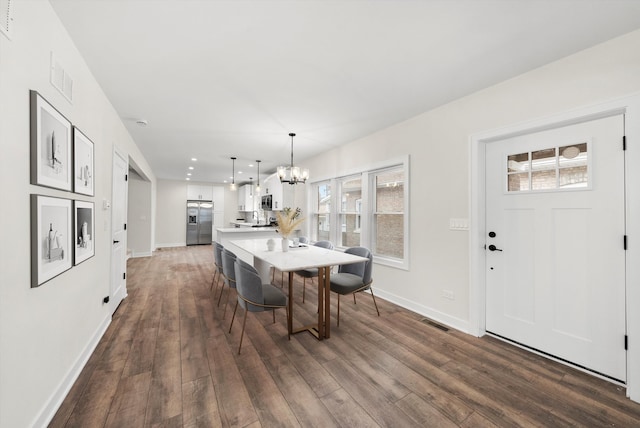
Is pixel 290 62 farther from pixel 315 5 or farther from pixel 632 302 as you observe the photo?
pixel 632 302

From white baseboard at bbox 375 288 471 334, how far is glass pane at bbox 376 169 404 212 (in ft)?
4.30

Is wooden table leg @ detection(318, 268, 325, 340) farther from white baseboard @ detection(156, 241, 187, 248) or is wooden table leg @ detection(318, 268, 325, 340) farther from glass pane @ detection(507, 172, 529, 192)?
white baseboard @ detection(156, 241, 187, 248)

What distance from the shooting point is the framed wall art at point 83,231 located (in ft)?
6.48

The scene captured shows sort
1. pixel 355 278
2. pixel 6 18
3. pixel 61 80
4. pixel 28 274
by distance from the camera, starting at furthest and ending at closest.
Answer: pixel 355 278, pixel 61 80, pixel 28 274, pixel 6 18

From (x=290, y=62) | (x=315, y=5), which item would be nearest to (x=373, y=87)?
(x=290, y=62)

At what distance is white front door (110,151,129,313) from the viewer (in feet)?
10.5

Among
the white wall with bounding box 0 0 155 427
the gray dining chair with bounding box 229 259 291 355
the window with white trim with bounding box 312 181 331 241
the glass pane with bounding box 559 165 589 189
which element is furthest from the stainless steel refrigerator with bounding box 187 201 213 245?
the glass pane with bounding box 559 165 589 189

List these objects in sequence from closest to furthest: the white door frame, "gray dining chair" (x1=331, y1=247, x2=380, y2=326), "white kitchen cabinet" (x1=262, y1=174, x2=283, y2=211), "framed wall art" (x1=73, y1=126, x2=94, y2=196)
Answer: the white door frame → "framed wall art" (x1=73, y1=126, x2=94, y2=196) → "gray dining chair" (x1=331, y1=247, x2=380, y2=326) → "white kitchen cabinet" (x1=262, y1=174, x2=283, y2=211)

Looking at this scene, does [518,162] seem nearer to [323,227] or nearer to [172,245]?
[323,227]

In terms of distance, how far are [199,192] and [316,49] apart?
30.8 ft

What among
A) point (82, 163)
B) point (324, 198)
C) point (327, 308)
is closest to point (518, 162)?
point (327, 308)

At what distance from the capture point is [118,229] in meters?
3.54

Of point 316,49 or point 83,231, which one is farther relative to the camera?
point 83,231

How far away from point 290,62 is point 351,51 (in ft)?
1.75
